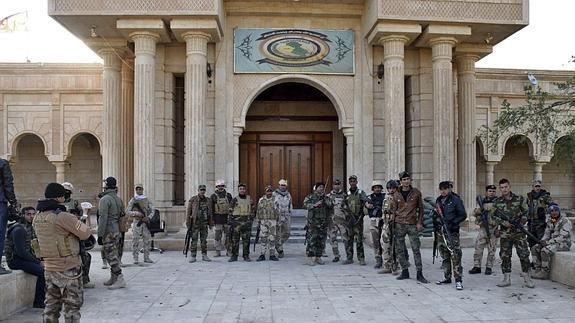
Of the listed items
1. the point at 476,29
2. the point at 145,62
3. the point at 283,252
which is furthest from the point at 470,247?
the point at 145,62

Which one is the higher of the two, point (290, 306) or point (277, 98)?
point (277, 98)

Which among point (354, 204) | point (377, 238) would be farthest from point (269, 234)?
point (377, 238)

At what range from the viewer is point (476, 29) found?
12875 millimetres

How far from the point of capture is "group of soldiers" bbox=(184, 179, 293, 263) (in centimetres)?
1052

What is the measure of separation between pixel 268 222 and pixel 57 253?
603 centimetres

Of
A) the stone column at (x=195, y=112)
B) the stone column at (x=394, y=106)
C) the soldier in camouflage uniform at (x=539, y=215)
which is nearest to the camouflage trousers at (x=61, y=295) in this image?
the stone column at (x=195, y=112)

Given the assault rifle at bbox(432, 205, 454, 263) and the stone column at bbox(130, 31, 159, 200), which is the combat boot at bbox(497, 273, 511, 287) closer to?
the assault rifle at bbox(432, 205, 454, 263)

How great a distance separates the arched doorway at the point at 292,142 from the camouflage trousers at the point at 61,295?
38.4 feet

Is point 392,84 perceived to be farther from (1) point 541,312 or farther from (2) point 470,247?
(1) point 541,312

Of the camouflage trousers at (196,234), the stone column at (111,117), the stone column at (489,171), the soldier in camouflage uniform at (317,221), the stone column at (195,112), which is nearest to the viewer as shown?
the soldier in camouflage uniform at (317,221)

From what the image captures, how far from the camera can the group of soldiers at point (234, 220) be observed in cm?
1052

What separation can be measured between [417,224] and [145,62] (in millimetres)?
7556

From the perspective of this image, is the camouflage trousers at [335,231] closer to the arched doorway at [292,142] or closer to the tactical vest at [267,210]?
the tactical vest at [267,210]

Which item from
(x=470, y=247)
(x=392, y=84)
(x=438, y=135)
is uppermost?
(x=392, y=84)
